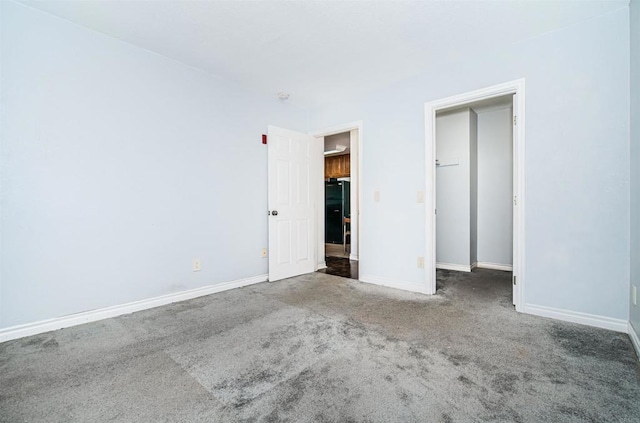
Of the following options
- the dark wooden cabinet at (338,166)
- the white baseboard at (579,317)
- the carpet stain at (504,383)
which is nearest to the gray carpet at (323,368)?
the carpet stain at (504,383)

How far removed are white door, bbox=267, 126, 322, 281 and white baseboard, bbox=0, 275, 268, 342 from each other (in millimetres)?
744

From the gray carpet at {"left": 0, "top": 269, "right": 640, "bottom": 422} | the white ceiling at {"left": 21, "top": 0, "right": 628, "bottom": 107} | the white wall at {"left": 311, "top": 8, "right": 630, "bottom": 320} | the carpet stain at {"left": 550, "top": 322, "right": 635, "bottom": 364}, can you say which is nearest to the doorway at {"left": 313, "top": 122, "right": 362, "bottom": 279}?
the white ceiling at {"left": 21, "top": 0, "right": 628, "bottom": 107}

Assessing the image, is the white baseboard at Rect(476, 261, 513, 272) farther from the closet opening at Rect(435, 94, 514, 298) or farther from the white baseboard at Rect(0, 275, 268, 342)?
the white baseboard at Rect(0, 275, 268, 342)

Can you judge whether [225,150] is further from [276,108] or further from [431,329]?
[431,329]

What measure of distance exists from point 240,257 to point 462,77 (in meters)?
3.14

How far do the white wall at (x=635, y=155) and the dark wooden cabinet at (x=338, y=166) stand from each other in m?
5.34

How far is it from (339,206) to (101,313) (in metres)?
5.21

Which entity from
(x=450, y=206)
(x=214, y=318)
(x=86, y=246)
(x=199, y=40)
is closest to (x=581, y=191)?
(x=450, y=206)

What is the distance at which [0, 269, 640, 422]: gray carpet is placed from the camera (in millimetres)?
1339

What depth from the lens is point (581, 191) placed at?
233cm

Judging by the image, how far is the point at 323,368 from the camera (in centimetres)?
170

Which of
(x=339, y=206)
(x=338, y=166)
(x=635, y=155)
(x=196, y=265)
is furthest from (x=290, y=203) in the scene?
(x=338, y=166)

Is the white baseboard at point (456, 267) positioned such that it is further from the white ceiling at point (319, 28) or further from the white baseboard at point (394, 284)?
the white ceiling at point (319, 28)

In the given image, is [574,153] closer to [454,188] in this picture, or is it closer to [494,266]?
[454,188]
